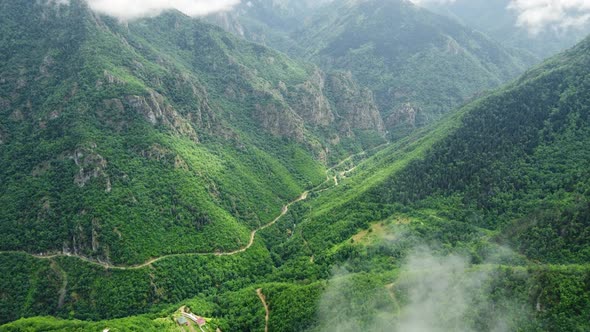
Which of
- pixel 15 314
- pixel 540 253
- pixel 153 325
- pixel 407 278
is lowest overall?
pixel 540 253

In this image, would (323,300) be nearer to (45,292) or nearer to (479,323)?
(479,323)

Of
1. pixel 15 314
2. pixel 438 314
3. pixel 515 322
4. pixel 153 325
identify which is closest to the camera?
pixel 515 322

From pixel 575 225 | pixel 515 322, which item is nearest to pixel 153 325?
pixel 515 322

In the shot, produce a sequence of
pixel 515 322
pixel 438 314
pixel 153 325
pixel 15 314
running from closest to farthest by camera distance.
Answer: pixel 515 322
pixel 438 314
pixel 153 325
pixel 15 314

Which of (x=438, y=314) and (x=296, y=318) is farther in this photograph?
(x=296, y=318)

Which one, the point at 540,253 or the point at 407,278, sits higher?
the point at 407,278

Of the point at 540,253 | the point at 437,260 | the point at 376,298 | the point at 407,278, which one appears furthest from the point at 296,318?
the point at 540,253

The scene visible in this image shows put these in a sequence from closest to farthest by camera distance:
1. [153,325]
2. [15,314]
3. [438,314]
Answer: [438,314] → [153,325] → [15,314]

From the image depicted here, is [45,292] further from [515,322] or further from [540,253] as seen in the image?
[540,253]

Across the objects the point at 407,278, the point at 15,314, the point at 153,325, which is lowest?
the point at 407,278
